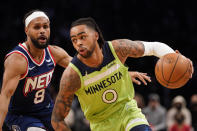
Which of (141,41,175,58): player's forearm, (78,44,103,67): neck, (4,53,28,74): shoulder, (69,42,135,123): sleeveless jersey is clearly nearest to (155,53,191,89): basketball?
(141,41,175,58): player's forearm

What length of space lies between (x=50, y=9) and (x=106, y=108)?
26.2ft

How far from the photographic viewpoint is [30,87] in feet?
14.8

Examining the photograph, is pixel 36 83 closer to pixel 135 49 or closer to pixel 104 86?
pixel 104 86

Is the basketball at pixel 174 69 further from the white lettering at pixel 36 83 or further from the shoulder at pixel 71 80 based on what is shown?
the white lettering at pixel 36 83

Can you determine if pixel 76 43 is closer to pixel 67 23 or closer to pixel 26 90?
pixel 26 90

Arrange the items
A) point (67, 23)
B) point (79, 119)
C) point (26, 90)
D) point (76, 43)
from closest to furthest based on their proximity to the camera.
Result: 1. point (76, 43)
2. point (26, 90)
3. point (79, 119)
4. point (67, 23)

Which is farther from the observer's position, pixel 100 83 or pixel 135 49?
pixel 135 49

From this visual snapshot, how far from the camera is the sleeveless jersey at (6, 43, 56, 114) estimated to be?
4469mm

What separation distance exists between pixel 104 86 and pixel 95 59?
32cm

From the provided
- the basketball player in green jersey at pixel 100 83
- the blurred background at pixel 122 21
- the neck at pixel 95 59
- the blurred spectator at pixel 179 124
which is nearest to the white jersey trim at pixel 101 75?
the basketball player in green jersey at pixel 100 83

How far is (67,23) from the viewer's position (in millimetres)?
11320

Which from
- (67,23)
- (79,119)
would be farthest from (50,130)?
(67,23)

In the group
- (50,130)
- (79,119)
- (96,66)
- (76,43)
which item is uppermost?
(76,43)

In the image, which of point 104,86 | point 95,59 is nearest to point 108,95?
point 104,86
